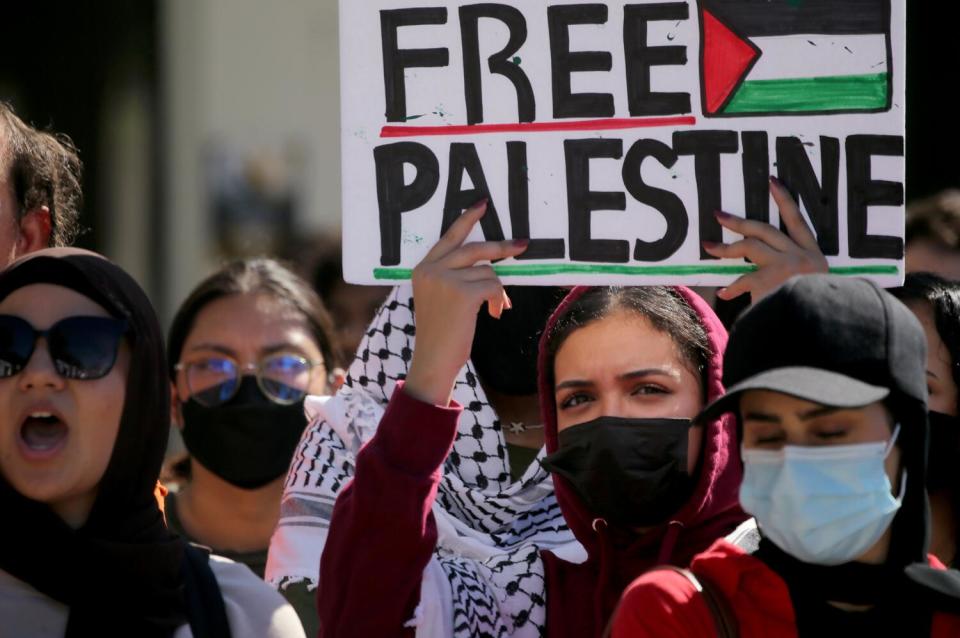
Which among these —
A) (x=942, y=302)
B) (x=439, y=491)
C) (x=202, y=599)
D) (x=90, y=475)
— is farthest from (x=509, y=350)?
(x=90, y=475)

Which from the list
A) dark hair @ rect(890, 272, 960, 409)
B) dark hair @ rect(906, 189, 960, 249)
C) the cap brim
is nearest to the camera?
the cap brim

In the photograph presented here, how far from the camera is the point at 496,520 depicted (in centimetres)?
392

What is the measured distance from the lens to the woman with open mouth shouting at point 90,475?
3064mm

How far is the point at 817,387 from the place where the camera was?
2.83m

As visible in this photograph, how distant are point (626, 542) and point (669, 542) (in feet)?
0.37

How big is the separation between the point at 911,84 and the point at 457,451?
660 cm

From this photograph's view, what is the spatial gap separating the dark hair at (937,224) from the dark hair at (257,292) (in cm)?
200

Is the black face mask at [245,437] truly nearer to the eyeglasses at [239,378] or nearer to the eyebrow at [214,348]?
the eyeglasses at [239,378]

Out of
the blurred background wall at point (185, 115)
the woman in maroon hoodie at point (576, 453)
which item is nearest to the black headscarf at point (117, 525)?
the woman in maroon hoodie at point (576, 453)

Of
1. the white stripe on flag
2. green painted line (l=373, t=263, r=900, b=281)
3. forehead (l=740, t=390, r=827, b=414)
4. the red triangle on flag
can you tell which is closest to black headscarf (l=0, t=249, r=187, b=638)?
green painted line (l=373, t=263, r=900, b=281)

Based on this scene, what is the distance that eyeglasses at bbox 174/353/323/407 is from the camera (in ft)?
16.2

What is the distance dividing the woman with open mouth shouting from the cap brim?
1.01m

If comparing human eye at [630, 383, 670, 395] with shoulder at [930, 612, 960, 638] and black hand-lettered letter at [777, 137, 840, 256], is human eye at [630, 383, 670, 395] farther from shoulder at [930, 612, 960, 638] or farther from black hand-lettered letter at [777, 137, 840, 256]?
shoulder at [930, 612, 960, 638]

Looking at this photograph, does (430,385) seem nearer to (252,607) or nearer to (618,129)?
(252,607)
